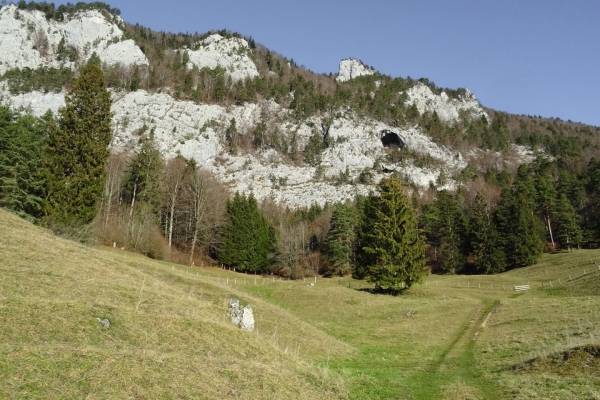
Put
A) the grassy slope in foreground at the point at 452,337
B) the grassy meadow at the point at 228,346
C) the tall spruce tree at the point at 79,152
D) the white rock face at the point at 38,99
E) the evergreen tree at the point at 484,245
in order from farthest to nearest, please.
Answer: the white rock face at the point at 38,99 → the evergreen tree at the point at 484,245 → the tall spruce tree at the point at 79,152 → the grassy slope in foreground at the point at 452,337 → the grassy meadow at the point at 228,346

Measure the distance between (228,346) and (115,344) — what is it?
3.86 meters

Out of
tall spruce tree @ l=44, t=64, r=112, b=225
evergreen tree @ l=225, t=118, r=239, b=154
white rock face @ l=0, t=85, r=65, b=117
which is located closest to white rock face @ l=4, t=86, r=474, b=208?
white rock face @ l=0, t=85, r=65, b=117

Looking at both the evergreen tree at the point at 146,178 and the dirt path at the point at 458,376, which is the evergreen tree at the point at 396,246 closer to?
the dirt path at the point at 458,376

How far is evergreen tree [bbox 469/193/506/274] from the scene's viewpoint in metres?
66.0

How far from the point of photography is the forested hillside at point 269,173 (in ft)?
111

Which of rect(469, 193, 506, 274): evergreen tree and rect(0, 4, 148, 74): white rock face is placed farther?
rect(0, 4, 148, 74): white rock face

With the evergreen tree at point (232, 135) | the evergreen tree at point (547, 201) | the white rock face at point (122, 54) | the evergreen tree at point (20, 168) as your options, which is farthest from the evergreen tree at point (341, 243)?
the white rock face at point (122, 54)

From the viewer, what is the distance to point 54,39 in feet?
483

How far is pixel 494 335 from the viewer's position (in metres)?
21.8

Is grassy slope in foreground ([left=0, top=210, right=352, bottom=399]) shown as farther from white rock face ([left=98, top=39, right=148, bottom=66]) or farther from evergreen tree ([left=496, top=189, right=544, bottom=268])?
white rock face ([left=98, top=39, right=148, bottom=66])

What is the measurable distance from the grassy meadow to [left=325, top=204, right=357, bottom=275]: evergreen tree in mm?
42881

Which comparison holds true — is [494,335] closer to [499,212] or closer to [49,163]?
[49,163]

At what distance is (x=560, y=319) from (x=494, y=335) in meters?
4.11

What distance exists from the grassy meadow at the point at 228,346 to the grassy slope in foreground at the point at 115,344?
0.04 meters
